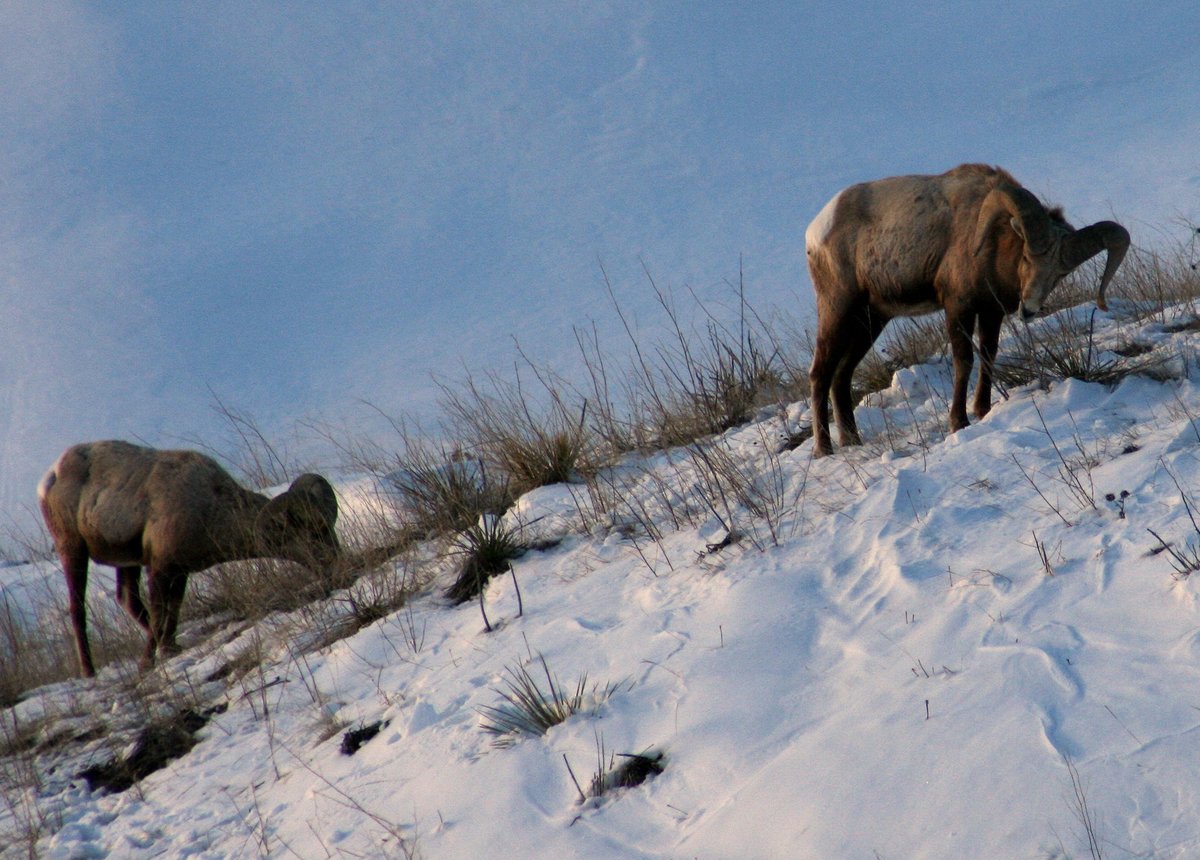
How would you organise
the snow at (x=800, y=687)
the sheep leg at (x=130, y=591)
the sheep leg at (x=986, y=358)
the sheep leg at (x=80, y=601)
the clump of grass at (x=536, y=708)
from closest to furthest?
the snow at (x=800, y=687) → the clump of grass at (x=536, y=708) → the sheep leg at (x=986, y=358) → the sheep leg at (x=80, y=601) → the sheep leg at (x=130, y=591)

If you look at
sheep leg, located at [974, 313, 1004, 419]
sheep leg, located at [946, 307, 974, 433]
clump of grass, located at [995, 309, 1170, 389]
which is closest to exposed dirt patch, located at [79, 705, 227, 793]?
sheep leg, located at [946, 307, 974, 433]

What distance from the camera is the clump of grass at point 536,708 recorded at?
11.4 ft

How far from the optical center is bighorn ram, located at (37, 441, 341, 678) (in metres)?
7.24

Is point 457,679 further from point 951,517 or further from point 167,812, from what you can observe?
point 951,517

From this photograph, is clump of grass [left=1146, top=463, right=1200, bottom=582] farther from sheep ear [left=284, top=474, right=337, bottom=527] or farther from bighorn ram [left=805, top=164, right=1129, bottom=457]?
sheep ear [left=284, top=474, right=337, bottom=527]

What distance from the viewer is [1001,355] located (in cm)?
611

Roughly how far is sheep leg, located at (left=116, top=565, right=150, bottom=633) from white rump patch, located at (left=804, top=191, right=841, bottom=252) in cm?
620

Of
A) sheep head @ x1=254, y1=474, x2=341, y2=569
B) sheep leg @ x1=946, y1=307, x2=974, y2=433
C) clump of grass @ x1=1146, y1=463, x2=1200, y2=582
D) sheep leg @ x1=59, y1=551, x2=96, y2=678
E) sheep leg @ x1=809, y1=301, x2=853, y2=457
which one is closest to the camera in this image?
clump of grass @ x1=1146, y1=463, x2=1200, y2=582

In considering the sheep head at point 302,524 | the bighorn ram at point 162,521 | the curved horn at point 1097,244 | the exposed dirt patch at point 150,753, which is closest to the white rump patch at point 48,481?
the bighorn ram at point 162,521

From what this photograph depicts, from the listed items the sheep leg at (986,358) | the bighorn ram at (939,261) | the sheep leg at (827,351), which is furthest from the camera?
the sheep leg at (827,351)

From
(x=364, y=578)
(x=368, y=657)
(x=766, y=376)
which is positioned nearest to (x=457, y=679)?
(x=368, y=657)

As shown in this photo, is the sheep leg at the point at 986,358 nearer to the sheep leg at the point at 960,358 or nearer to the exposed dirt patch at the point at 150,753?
the sheep leg at the point at 960,358

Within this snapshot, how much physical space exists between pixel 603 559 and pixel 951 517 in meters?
1.99

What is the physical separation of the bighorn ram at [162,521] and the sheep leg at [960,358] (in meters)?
4.46
